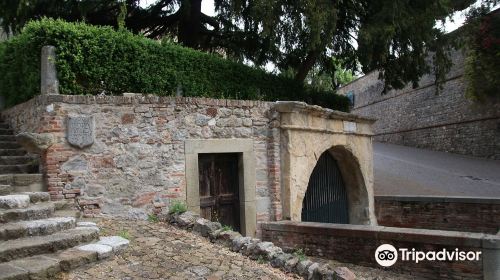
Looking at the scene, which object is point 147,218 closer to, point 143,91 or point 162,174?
point 162,174

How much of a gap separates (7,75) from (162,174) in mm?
3647

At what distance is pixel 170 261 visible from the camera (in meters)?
4.97

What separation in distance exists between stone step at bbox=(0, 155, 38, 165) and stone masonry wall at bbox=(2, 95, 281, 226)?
1.68 feet

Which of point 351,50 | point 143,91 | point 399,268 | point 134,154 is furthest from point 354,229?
point 351,50

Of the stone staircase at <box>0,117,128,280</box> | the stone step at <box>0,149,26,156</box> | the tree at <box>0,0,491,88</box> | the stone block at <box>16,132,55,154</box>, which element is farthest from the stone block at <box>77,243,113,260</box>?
the tree at <box>0,0,491,88</box>

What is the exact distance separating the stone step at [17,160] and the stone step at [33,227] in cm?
213

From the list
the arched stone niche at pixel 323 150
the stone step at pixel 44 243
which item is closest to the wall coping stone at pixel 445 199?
the arched stone niche at pixel 323 150

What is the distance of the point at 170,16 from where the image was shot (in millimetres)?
11383

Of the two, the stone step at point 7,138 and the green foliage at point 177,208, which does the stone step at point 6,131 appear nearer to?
the stone step at point 7,138

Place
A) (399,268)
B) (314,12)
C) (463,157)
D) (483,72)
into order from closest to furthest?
(399,268), (314,12), (483,72), (463,157)

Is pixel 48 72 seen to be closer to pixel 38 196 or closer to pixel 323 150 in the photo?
pixel 38 196

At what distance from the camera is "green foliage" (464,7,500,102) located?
18.1 meters

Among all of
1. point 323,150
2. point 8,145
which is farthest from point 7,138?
point 323,150

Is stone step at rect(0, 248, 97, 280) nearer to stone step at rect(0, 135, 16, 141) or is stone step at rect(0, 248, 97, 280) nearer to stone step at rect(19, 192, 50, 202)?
stone step at rect(19, 192, 50, 202)
